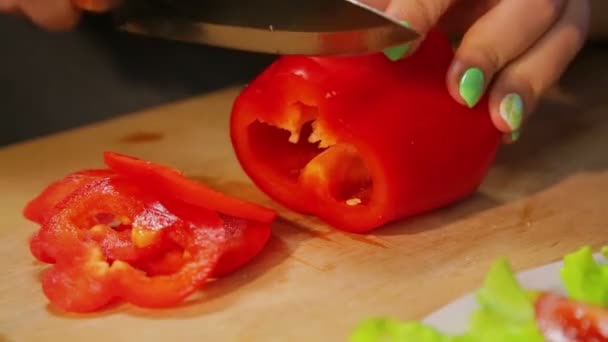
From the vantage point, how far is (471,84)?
3.95 feet

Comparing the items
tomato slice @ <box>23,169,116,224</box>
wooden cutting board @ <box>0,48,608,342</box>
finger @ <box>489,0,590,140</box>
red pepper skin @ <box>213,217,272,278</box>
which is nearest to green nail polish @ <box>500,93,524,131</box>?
finger @ <box>489,0,590,140</box>

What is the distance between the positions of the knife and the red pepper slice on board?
1.26 feet

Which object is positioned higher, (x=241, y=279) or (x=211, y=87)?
(x=211, y=87)

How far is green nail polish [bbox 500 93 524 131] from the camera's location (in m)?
1.24

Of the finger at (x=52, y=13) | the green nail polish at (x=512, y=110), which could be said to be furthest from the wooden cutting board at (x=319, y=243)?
the finger at (x=52, y=13)

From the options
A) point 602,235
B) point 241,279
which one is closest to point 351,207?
point 241,279

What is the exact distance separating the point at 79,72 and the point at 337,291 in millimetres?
922

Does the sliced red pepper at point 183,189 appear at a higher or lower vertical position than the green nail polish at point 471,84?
lower

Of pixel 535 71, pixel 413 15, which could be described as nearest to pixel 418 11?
pixel 413 15

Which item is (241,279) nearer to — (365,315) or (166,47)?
(365,315)

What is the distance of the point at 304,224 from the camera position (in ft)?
4.11

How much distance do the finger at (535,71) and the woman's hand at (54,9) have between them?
580 mm

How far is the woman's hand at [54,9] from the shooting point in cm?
136

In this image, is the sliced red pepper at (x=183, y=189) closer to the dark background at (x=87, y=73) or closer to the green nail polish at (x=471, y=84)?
the green nail polish at (x=471, y=84)
